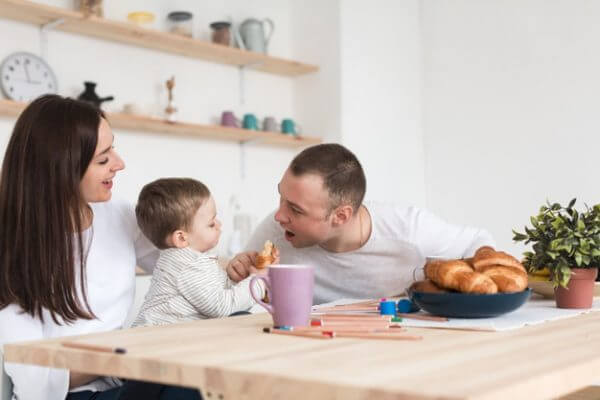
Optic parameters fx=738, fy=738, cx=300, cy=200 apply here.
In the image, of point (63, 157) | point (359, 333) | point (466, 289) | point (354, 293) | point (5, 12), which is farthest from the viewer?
point (5, 12)

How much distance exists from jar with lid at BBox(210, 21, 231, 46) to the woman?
2594 millimetres

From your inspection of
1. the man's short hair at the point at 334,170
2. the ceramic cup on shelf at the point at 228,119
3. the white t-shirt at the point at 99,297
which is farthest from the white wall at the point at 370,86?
the white t-shirt at the point at 99,297

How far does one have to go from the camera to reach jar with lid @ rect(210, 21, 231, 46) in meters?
4.36

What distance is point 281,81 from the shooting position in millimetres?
4930

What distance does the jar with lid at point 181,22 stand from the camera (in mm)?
4137

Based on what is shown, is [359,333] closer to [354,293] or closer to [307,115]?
[354,293]

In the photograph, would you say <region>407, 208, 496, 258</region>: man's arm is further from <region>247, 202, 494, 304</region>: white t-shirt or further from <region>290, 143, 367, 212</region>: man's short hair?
<region>290, 143, 367, 212</region>: man's short hair

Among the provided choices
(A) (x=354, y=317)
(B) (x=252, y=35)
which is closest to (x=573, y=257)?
(A) (x=354, y=317)

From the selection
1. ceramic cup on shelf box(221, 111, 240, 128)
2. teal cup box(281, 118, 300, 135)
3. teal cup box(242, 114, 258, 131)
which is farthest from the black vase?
teal cup box(281, 118, 300, 135)

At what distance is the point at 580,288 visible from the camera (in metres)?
1.55

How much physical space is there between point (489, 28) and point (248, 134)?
1.87 metres

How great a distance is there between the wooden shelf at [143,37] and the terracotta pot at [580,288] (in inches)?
110

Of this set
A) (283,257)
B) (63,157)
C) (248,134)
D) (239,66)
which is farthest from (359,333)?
(239,66)

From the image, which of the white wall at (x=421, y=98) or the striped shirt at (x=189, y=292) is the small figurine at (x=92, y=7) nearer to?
the white wall at (x=421, y=98)
